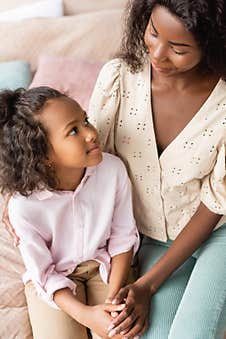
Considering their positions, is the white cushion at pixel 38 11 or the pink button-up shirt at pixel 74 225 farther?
the white cushion at pixel 38 11

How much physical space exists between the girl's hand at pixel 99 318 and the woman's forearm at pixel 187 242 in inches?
4.9

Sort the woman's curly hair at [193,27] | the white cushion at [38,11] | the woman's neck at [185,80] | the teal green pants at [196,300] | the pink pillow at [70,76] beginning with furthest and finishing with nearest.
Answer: the white cushion at [38,11] < the pink pillow at [70,76] < the woman's neck at [185,80] < the teal green pants at [196,300] < the woman's curly hair at [193,27]

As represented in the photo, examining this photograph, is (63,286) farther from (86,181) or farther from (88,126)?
(88,126)

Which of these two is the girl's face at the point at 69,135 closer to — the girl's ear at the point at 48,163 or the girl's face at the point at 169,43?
the girl's ear at the point at 48,163

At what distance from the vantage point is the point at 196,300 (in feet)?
4.15

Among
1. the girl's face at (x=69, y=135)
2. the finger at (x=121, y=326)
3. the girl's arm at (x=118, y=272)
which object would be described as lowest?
the finger at (x=121, y=326)

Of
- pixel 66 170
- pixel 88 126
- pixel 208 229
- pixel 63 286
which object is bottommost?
pixel 63 286

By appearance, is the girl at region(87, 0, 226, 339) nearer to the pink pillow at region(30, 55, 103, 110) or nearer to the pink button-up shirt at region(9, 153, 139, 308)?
the pink button-up shirt at region(9, 153, 139, 308)

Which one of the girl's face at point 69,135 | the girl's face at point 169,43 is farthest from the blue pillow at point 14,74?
the girl's face at point 169,43

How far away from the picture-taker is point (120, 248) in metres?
1.41

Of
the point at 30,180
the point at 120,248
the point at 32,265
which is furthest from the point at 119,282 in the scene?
the point at 30,180

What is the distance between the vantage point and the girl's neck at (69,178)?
4.41 ft

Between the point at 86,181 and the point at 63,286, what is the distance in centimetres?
25

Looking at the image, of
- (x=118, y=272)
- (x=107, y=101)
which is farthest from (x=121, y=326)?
(x=107, y=101)
